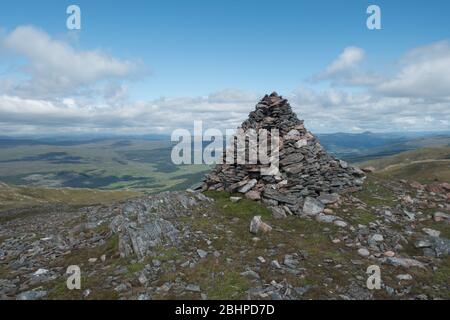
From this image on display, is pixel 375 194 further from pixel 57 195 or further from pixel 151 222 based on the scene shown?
pixel 57 195

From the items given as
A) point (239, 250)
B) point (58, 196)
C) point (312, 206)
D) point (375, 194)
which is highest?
point (375, 194)

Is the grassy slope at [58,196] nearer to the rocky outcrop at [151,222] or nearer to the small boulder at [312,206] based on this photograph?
the rocky outcrop at [151,222]

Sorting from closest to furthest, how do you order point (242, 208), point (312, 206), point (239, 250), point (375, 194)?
point (239, 250)
point (312, 206)
point (242, 208)
point (375, 194)

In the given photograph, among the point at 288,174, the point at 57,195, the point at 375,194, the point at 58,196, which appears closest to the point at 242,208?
the point at 288,174

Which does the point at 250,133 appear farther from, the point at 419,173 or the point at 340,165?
the point at 419,173

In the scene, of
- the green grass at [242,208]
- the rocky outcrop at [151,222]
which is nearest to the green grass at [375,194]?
the green grass at [242,208]

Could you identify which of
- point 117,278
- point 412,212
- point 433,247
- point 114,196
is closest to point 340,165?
point 412,212
